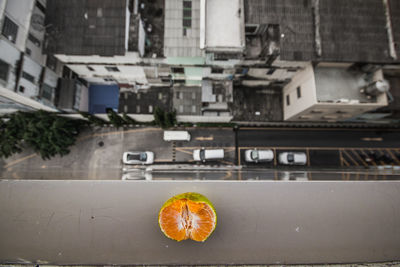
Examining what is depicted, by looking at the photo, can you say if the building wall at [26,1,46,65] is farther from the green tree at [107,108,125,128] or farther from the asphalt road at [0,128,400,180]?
the asphalt road at [0,128,400,180]

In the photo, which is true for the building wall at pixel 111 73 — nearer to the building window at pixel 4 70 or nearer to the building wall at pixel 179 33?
the building wall at pixel 179 33

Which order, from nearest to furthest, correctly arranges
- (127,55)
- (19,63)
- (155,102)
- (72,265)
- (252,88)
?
(72,265) → (19,63) → (127,55) → (155,102) → (252,88)

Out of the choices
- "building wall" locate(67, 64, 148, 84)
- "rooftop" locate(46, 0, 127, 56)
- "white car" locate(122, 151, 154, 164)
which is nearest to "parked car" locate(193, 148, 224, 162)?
"white car" locate(122, 151, 154, 164)

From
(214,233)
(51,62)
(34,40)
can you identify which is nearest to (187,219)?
(214,233)

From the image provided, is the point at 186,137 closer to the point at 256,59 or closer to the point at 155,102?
the point at 155,102

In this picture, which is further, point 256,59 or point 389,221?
point 256,59

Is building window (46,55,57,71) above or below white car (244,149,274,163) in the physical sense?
above

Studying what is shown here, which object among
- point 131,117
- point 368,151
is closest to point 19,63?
point 131,117
